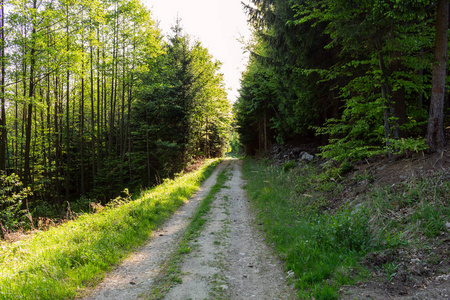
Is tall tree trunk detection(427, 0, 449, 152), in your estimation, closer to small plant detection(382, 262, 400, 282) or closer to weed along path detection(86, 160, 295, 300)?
small plant detection(382, 262, 400, 282)

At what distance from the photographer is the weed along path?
387 cm

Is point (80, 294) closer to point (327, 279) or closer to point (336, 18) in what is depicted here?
point (327, 279)

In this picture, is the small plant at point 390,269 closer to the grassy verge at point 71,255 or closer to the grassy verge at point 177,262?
the grassy verge at point 177,262

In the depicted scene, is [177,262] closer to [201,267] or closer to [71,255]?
[201,267]

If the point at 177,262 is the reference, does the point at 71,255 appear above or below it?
→ above

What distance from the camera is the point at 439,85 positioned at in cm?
612

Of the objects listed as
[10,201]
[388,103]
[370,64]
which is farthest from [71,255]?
[370,64]

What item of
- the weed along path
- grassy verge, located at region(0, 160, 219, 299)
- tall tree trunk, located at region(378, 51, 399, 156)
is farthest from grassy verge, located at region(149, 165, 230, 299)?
tall tree trunk, located at region(378, 51, 399, 156)

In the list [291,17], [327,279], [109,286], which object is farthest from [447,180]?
[291,17]

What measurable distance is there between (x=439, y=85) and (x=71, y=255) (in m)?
9.76

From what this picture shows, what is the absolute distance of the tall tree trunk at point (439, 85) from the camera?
6.01m

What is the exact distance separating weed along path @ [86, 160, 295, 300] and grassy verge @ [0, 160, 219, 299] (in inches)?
14.0

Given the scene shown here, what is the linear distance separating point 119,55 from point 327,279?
61.5 ft

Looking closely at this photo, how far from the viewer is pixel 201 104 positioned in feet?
70.1
